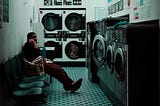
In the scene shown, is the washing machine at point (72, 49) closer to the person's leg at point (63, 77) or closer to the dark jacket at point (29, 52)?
the person's leg at point (63, 77)

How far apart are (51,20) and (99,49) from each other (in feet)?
13.3

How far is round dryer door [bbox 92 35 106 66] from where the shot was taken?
598 cm

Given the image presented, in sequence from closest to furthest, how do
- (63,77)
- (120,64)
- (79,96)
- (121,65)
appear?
(121,65) → (120,64) → (79,96) → (63,77)

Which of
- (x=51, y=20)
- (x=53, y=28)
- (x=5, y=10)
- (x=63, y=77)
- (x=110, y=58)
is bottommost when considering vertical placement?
(x=63, y=77)

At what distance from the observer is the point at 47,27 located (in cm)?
1027

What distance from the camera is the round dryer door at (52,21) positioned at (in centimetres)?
1025

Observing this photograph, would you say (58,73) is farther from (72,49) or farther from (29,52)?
(72,49)

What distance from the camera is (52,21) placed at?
1027cm

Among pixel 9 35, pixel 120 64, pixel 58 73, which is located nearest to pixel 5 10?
pixel 9 35

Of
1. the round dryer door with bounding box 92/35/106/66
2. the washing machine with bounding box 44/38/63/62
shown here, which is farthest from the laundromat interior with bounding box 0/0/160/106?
the washing machine with bounding box 44/38/63/62

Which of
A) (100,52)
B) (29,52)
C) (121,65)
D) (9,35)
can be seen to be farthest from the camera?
(100,52)

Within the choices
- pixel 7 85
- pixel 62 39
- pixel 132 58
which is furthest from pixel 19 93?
pixel 62 39

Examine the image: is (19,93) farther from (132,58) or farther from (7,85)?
(132,58)

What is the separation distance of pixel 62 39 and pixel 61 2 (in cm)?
116
